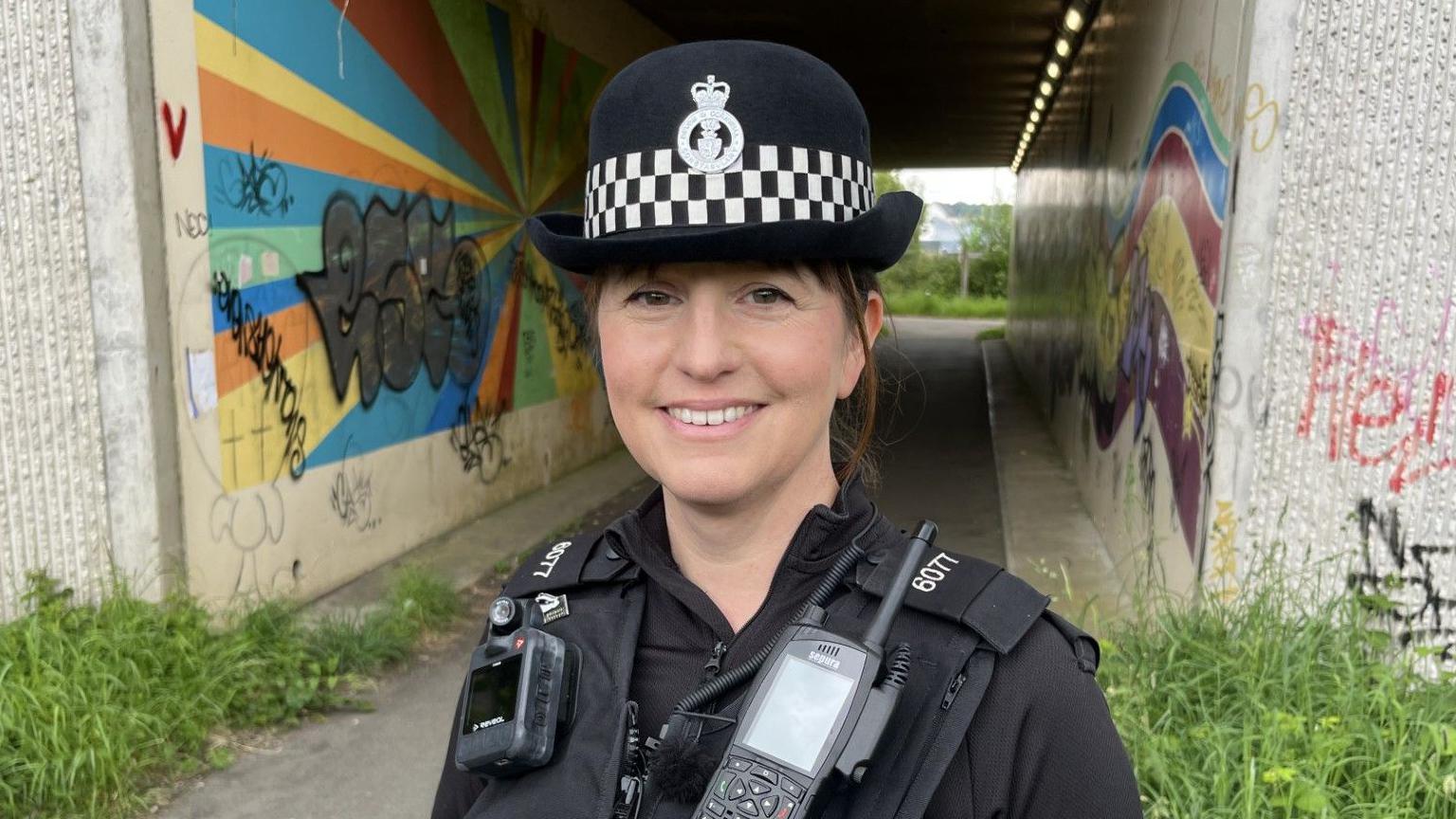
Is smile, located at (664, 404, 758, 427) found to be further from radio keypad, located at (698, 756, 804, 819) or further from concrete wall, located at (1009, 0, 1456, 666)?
concrete wall, located at (1009, 0, 1456, 666)

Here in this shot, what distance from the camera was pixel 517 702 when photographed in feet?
4.48

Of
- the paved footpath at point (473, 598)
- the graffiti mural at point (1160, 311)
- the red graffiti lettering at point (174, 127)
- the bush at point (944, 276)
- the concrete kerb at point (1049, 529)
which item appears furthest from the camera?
the bush at point (944, 276)

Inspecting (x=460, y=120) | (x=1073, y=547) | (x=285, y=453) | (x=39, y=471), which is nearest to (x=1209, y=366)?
(x=1073, y=547)

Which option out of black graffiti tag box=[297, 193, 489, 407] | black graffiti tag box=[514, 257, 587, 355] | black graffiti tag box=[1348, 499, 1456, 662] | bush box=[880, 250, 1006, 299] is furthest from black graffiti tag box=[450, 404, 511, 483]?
bush box=[880, 250, 1006, 299]

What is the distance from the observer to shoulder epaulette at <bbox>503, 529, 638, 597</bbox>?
1527mm

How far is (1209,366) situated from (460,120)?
17.4 ft

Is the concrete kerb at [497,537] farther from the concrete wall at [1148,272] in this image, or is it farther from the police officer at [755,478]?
the police officer at [755,478]

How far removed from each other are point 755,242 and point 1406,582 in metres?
3.81

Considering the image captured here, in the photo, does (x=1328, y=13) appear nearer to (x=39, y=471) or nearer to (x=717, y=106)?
(x=717, y=106)

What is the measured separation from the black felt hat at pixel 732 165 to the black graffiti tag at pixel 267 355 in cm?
444

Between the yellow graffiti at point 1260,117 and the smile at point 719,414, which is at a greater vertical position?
the yellow graffiti at point 1260,117

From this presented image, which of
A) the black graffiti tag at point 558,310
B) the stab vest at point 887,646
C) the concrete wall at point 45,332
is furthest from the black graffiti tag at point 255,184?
the stab vest at point 887,646

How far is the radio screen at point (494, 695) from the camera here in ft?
4.55

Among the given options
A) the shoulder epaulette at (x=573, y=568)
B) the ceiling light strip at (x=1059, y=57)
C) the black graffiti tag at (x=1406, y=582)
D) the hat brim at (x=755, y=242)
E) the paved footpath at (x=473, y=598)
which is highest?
the ceiling light strip at (x=1059, y=57)
